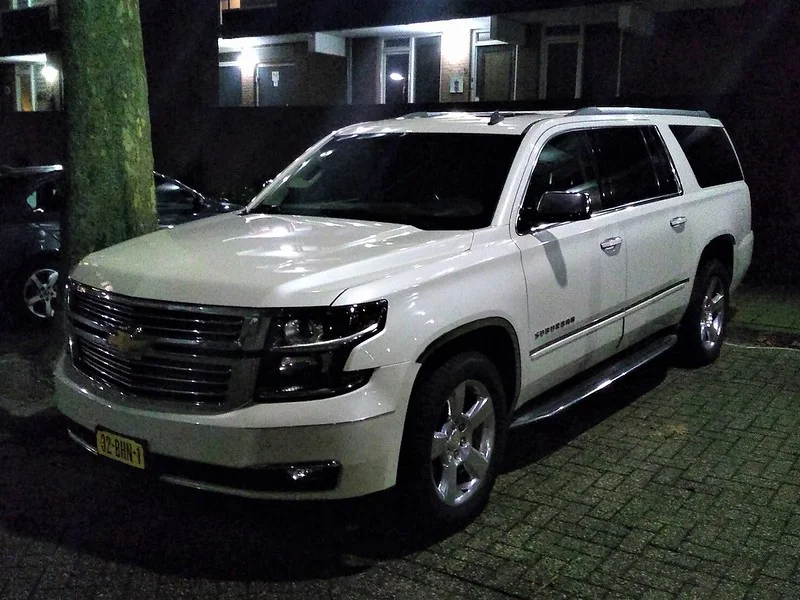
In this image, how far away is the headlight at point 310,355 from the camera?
12.0 ft

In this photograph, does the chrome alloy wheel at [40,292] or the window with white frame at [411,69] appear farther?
the window with white frame at [411,69]

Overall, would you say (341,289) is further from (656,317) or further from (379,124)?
(656,317)

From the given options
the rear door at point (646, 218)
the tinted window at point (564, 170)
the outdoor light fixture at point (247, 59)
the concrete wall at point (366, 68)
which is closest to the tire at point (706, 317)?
the rear door at point (646, 218)

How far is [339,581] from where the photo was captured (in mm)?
3877

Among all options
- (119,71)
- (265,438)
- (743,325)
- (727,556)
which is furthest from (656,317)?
(119,71)

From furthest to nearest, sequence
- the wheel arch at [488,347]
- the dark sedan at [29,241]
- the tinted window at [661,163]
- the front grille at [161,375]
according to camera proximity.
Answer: the dark sedan at [29,241] < the tinted window at [661,163] < the wheel arch at [488,347] < the front grille at [161,375]

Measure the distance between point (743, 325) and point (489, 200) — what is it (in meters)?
4.57

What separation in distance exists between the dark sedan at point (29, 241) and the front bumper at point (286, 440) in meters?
5.05

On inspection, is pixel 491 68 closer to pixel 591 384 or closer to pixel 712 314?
pixel 712 314

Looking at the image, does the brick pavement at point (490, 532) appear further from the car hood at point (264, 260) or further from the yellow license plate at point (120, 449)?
the car hood at point (264, 260)

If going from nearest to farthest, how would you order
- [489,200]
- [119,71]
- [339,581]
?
[339,581]
[489,200]
[119,71]

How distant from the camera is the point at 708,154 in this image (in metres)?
7.02

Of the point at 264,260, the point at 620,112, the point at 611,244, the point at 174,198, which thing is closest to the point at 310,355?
the point at 264,260

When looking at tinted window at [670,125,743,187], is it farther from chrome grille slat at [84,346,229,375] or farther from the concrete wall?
the concrete wall
